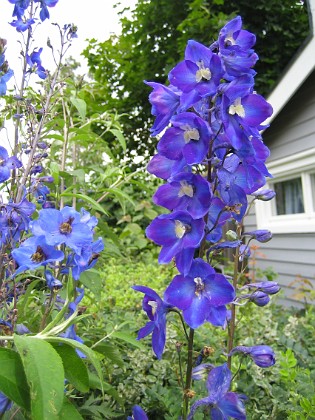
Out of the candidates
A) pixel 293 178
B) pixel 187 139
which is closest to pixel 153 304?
pixel 187 139

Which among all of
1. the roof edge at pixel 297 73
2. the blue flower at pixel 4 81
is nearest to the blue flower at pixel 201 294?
the blue flower at pixel 4 81

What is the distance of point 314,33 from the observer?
453cm

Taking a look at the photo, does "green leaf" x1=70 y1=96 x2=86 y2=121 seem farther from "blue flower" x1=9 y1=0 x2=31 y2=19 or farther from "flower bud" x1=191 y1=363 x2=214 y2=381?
"flower bud" x1=191 y1=363 x2=214 y2=381

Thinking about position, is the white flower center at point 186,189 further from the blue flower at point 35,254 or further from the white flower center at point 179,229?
the blue flower at point 35,254

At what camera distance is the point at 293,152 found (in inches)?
218

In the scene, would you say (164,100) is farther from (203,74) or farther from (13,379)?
(13,379)

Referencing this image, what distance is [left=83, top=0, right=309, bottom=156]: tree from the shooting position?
8516mm

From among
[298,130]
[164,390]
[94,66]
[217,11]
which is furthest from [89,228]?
[94,66]

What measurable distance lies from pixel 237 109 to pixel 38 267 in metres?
0.54

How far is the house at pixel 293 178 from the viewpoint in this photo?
501 centimetres

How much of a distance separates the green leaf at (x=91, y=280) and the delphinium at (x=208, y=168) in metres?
0.50

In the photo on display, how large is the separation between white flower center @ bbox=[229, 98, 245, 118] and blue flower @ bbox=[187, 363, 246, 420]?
1.81 ft

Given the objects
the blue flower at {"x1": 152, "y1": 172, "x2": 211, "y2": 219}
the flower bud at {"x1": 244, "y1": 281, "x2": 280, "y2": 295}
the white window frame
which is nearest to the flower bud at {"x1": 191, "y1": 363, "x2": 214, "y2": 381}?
the flower bud at {"x1": 244, "y1": 281, "x2": 280, "y2": 295}

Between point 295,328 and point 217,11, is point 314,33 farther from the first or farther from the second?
point 217,11
